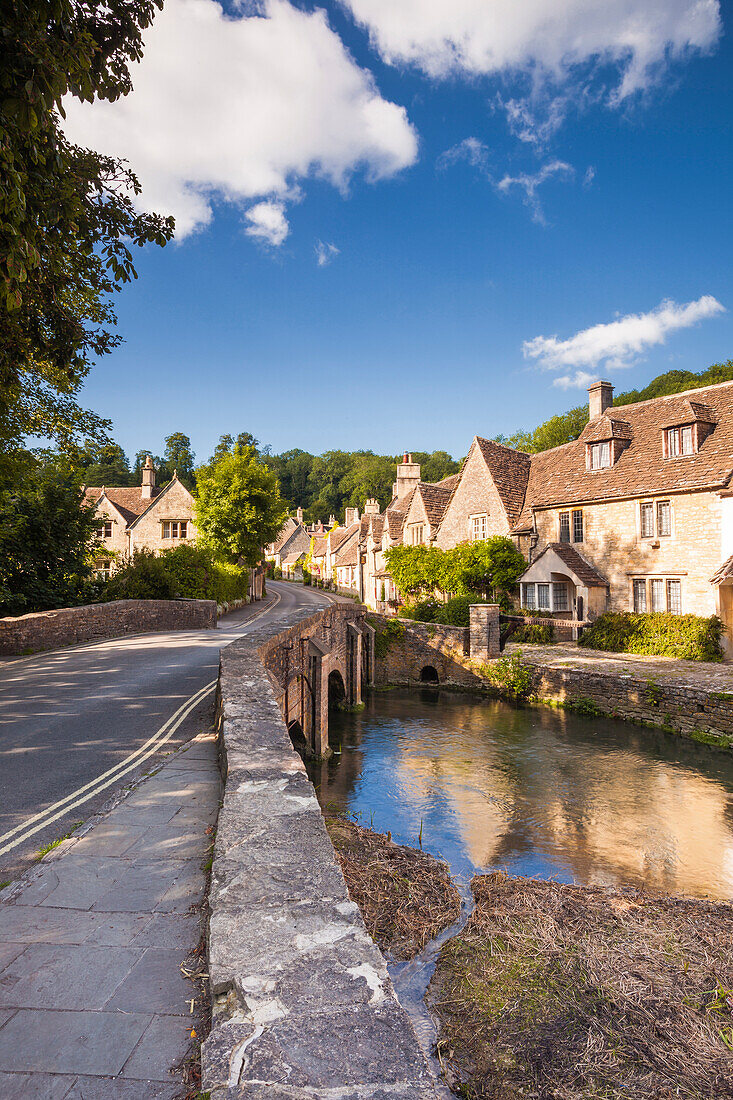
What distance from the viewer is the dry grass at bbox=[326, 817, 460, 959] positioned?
7.26 meters

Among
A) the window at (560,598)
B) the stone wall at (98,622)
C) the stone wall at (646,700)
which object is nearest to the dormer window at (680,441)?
the window at (560,598)

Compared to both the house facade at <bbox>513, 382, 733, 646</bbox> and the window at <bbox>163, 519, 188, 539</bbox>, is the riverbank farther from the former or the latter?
the window at <bbox>163, 519, 188, 539</bbox>

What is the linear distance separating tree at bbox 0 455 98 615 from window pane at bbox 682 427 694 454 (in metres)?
24.4

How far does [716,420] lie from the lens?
2561cm

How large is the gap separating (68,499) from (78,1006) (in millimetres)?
22231

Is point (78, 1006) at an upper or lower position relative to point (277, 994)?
lower

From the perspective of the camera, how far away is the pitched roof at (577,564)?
27594 millimetres

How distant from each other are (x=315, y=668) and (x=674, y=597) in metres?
16.5

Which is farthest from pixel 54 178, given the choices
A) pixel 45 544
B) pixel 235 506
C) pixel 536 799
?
pixel 235 506

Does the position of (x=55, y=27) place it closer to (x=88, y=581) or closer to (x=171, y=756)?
(x=171, y=756)

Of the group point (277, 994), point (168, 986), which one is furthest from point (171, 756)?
point (277, 994)

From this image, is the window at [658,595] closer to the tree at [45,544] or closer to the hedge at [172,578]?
the hedge at [172,578]

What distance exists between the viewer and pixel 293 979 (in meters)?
2.51

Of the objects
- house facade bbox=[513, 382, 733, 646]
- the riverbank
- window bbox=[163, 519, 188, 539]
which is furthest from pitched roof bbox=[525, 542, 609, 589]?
window bbox=[163, 519, 188, 539]
